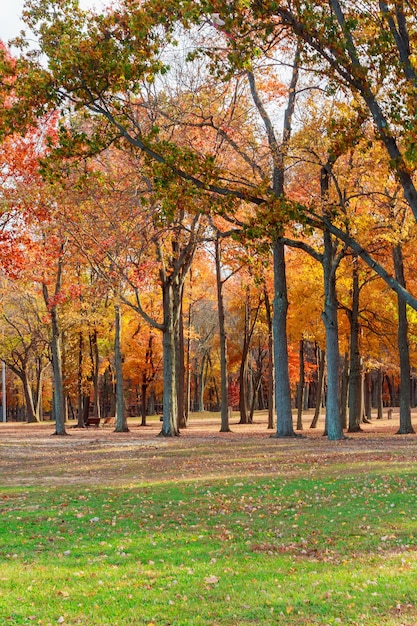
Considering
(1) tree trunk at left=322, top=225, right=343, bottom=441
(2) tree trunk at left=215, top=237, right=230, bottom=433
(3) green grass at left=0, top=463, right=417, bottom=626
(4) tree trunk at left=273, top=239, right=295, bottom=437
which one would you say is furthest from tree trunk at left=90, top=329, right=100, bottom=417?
(3) green grass at left=0, top=463, right=417, bottom=626

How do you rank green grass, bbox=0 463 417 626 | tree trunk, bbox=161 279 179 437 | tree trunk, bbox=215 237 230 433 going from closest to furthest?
green grass, bbox=0 463 417 626
tree trunk, bbox=161 279 179 437
tree trunk, bbox=215 237 230 433

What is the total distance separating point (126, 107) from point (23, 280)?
62.0 feet

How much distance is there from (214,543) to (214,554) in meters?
0.62

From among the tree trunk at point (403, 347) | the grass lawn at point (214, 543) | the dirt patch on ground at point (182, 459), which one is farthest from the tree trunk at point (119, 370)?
the grass lawn at point (214, 543)

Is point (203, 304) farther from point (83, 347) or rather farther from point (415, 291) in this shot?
point (415, 291)

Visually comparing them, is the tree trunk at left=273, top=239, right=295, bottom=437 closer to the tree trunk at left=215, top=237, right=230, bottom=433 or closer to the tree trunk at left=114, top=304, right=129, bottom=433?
the tree trunk at left=215, top=237, right=230, bottom=433

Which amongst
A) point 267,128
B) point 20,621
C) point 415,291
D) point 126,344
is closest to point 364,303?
point 415,291

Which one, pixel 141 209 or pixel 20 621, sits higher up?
pixel 141 209

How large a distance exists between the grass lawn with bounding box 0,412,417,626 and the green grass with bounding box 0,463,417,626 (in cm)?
2

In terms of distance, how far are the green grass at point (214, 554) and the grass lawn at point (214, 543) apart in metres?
0.02

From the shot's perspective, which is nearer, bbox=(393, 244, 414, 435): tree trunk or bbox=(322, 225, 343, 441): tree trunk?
bbox=(322, 225, 343, 441): tree trunk

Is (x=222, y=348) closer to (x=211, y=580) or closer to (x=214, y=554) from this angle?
(x=214, y=554)

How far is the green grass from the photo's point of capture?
5922 mm

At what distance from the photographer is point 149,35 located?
11.1 metres
